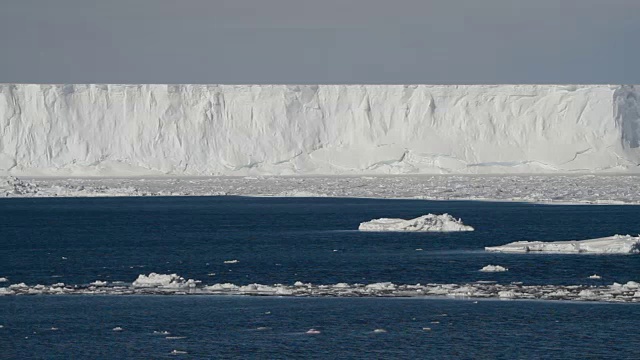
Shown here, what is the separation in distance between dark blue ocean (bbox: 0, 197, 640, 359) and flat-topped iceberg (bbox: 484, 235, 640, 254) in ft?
2.70

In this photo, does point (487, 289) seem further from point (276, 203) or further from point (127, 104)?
point (127, 104)

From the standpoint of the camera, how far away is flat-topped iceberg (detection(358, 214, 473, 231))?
39406 millimetres

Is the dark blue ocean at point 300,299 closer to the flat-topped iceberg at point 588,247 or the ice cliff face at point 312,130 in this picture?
the flat-topped iceberg at point 588,247

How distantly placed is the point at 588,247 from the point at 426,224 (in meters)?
8.64

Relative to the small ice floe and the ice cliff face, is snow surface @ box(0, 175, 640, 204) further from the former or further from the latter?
the small ice floe

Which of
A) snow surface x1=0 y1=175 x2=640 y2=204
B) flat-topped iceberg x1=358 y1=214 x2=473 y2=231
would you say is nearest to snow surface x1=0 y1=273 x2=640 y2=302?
flat-topped iceberg x1=358 y1=214 x2=473 y2=231

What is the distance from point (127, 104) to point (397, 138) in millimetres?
20493

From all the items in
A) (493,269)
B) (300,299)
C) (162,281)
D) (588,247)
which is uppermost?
(588,247)

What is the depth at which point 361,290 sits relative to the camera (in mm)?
24734

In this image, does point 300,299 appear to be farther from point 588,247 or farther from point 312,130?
point 312,130

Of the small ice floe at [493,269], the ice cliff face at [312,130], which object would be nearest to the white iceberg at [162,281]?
the small ice floe at [493,269]

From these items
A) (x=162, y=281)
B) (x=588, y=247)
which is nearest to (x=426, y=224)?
(x=588, y=247)

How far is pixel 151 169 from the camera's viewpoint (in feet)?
266

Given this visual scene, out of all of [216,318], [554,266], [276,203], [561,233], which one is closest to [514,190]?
[276,203]
